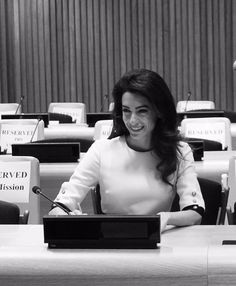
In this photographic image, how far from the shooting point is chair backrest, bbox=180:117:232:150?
7.17 meters

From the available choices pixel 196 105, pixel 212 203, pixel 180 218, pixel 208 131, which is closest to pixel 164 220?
pixel 180 218

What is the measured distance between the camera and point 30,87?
555 inches

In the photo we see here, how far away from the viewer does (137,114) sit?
382cm

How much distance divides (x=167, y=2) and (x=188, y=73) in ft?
4.13

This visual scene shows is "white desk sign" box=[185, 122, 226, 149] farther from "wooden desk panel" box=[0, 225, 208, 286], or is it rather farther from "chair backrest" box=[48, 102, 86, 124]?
"wooden desk panel" box=[0, 225, 208, 286]

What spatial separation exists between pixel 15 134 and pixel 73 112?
137 inches

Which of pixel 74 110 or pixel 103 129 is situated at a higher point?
pixel 103 129

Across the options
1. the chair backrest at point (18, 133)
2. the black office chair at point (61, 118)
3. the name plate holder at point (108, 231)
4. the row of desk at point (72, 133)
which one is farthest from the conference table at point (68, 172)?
the black office chair at point (61, 118)

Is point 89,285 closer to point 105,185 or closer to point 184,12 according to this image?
point 105,185

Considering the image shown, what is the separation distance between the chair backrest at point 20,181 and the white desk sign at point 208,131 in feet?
8.15

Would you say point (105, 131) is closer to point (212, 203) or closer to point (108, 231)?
point (212, 203)

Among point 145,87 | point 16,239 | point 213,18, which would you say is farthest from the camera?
point 213,18

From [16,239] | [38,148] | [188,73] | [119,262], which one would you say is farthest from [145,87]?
[188,73]

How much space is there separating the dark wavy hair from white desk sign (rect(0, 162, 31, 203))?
1.02m
